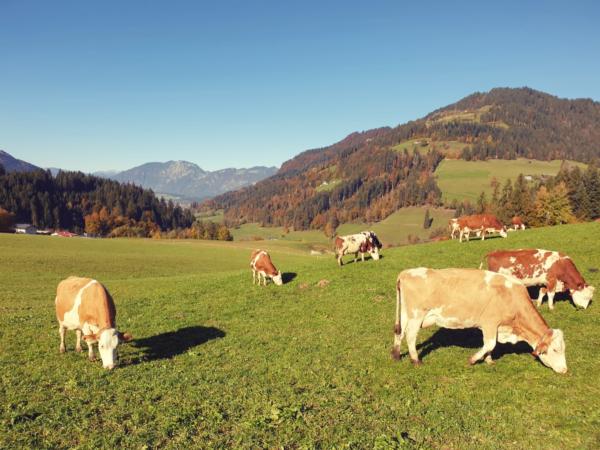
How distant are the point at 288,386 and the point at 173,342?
22.7 ft

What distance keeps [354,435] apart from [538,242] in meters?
27.5

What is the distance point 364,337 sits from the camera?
15195 mm

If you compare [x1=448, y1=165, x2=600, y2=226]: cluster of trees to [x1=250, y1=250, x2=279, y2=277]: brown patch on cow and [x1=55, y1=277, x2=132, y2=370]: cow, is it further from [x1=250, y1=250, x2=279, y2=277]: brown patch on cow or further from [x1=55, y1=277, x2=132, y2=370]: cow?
[x1=55, y1=277, x2=132, y2=370]: cow

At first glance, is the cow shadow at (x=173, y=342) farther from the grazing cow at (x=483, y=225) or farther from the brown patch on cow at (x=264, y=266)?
the grazing cow at (x=483, y=225)

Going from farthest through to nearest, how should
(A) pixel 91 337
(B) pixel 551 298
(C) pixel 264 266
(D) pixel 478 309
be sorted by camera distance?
(C) pixel 264 266
(B) pixel 551 298
(A) pixel 91 337
(D) pixel 478 309

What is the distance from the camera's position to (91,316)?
41.5 ft

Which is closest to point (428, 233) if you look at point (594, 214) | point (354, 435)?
point (594, 214)

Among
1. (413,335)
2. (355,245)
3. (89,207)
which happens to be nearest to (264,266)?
(355,245)

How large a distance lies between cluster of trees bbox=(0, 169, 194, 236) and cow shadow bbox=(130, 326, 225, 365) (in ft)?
494

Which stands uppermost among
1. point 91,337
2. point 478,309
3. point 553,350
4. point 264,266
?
point 478,309

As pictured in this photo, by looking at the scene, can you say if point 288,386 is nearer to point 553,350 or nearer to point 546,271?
point 553,350

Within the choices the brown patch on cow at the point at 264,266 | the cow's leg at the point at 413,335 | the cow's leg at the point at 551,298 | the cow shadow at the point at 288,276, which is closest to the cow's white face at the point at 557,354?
the cow's leg at the point at 413,335

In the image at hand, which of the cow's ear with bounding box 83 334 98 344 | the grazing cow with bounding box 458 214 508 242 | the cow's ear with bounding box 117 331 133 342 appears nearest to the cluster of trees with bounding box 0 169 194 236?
the grazing cow with bounding box 458 214 508 242

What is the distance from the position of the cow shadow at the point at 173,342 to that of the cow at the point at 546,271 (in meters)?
14.9
